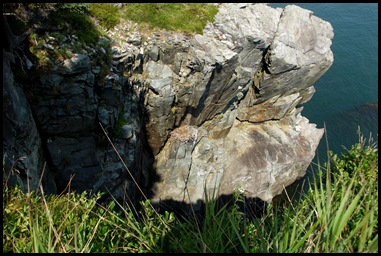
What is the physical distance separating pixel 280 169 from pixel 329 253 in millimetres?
24517

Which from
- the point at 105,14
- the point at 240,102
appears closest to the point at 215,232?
the point at 105,14

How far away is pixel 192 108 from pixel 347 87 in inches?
1051

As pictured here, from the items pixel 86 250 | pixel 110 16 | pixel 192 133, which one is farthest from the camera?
pixel 192 133

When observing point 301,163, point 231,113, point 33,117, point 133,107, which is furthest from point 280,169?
point 33,117

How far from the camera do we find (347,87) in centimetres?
4003

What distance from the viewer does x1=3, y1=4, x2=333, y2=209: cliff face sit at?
51.4 ft

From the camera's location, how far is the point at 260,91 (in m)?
27.1

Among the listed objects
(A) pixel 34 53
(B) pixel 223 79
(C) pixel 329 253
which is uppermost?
(A) pixel 34 53

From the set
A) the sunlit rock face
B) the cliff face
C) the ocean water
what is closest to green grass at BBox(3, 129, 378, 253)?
the cliff face

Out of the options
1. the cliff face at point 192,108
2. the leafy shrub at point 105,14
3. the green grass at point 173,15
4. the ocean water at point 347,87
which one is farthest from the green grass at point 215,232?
the ocean water at point 347,87

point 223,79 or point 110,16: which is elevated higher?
point 110,16

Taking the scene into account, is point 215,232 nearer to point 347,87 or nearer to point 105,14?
point 105,14

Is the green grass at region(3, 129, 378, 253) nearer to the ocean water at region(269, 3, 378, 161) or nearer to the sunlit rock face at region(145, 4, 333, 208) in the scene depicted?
the sunlit rock face at region(145, 4, 333, 208)

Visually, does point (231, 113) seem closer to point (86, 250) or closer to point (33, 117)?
point (33, 117)
